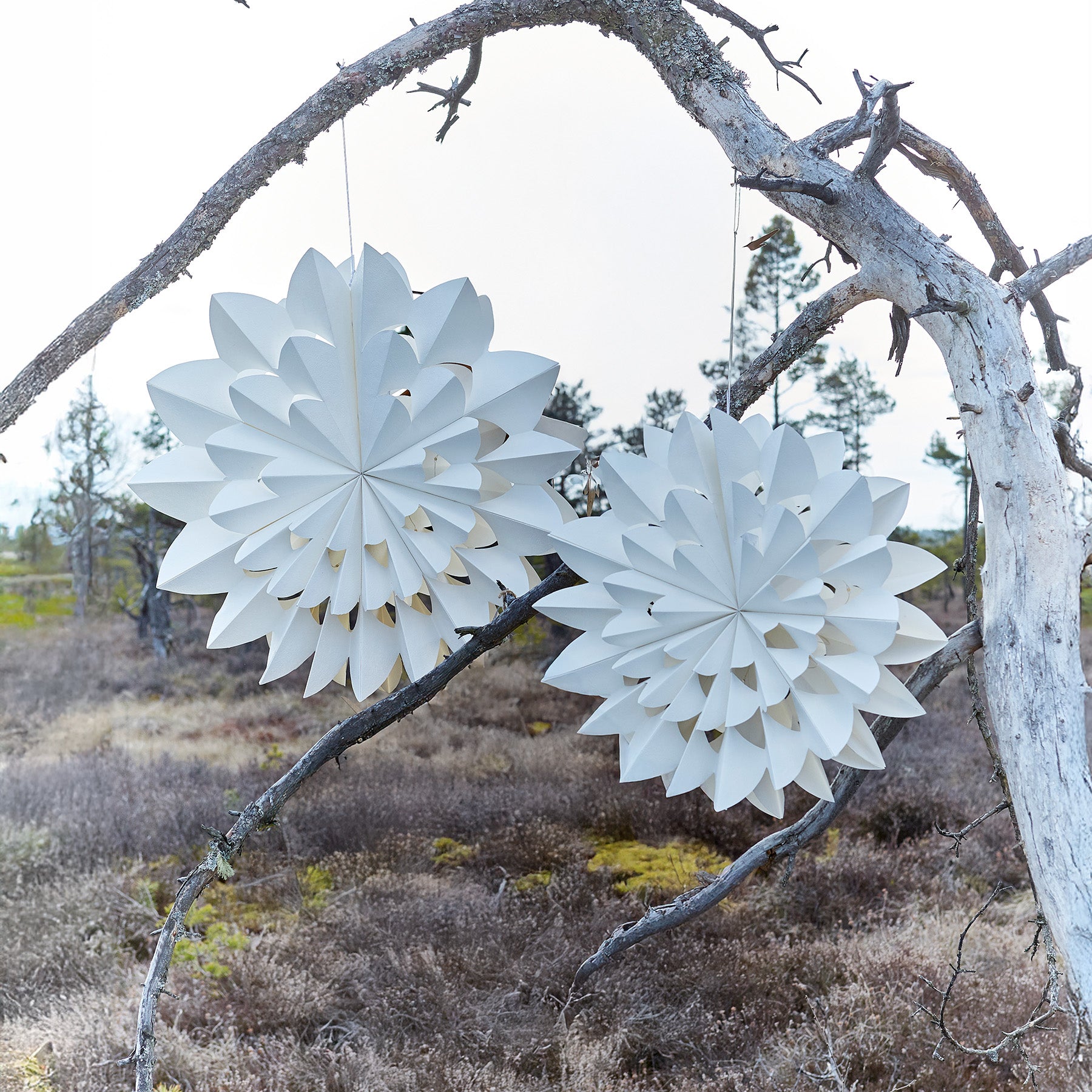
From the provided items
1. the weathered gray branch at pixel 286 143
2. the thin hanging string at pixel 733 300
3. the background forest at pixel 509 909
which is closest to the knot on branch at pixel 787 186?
the thin hanging string at pixel 733 300

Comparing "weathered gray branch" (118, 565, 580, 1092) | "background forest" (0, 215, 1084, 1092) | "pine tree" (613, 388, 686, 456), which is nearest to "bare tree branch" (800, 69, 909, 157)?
"background forest" (0, 215, 1084, 1092)

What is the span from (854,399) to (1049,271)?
14.7 ft

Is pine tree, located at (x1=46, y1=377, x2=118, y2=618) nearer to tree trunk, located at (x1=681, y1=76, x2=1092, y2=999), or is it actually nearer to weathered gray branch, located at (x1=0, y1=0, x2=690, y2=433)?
weathered gray branch, located at (x1=0, y1=0, x2=690, y2=433)

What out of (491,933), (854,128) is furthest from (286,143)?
(491,933)

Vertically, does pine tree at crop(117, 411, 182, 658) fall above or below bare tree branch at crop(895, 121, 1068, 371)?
below

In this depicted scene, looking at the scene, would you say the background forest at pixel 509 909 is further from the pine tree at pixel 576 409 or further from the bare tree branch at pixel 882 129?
the bare tree branch at pixel 882 129

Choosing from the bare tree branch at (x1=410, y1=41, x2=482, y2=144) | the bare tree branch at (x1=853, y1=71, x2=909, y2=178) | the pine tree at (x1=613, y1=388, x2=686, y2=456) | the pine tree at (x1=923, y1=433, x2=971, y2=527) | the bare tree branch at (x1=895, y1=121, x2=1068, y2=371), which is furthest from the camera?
the pine tree at (x1=923, y1=433, x2=971, y2=527)

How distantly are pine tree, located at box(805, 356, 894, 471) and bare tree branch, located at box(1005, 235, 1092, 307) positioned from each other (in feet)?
A: 13.4

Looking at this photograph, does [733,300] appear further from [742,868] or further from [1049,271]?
[742,868]

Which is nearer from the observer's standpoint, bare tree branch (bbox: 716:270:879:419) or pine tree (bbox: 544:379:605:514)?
bare tree branch (bbox: 716:270:879:419)

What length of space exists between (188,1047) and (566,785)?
2138 mm

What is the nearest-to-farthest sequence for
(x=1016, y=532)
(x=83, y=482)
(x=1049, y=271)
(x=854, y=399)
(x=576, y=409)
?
(x=1016, y=532), (x=1049, y=271), (x=854, y=399), (x=576, y=409), (x=83, y=482)

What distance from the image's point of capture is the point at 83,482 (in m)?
7.09

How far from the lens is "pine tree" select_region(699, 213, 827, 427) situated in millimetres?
5195
